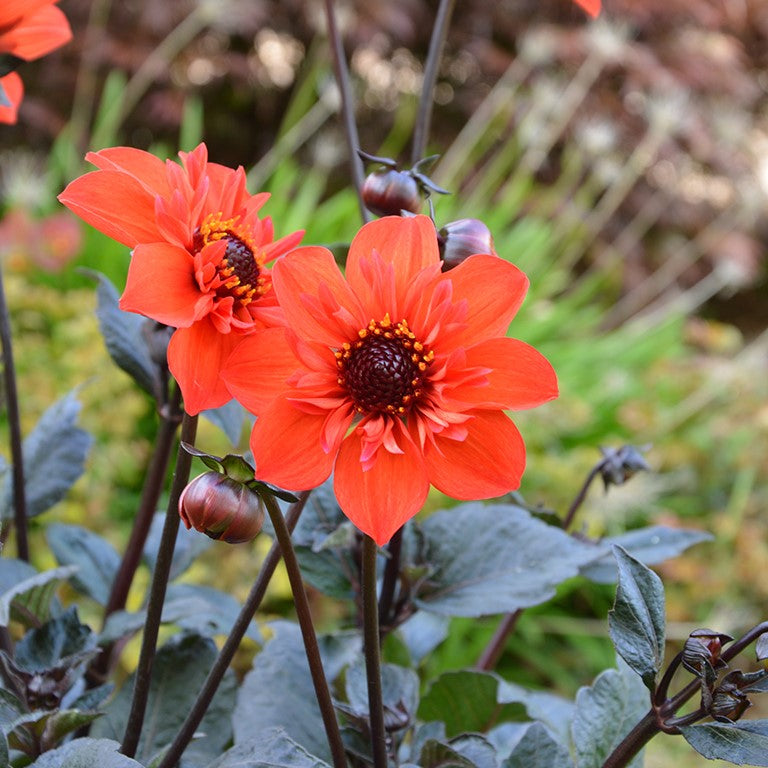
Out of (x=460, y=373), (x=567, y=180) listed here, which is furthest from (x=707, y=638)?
(x=567, y=180)

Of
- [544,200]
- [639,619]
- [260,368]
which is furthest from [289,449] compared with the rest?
[544,200]

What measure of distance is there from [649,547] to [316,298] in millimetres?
288

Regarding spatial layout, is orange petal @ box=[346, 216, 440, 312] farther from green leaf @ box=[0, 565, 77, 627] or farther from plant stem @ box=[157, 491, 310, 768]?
green leaf @ box=[0, 565, 77, 627]

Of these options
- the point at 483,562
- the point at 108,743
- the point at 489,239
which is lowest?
the point at 108,743

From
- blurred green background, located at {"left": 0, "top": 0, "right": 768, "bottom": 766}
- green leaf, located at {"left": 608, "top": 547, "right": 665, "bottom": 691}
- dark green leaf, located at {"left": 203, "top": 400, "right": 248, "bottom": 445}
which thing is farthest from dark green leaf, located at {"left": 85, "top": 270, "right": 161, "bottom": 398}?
blurred green background, located at {"left": 0, "top": 0, "right": 768, "bottom": 766}

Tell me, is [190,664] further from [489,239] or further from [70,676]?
[489,239]

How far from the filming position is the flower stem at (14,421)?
410 millimetres

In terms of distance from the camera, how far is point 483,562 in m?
0.46

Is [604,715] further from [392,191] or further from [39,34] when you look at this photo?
[39,34]

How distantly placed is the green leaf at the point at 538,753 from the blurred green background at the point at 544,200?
0.77 metres

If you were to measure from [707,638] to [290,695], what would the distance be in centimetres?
20

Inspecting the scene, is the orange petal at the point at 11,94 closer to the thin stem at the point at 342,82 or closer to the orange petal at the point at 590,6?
the thin stem at the point at 342,82

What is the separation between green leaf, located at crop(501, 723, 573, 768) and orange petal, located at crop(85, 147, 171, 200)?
0.26 m

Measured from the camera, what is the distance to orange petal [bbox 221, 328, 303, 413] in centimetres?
30
